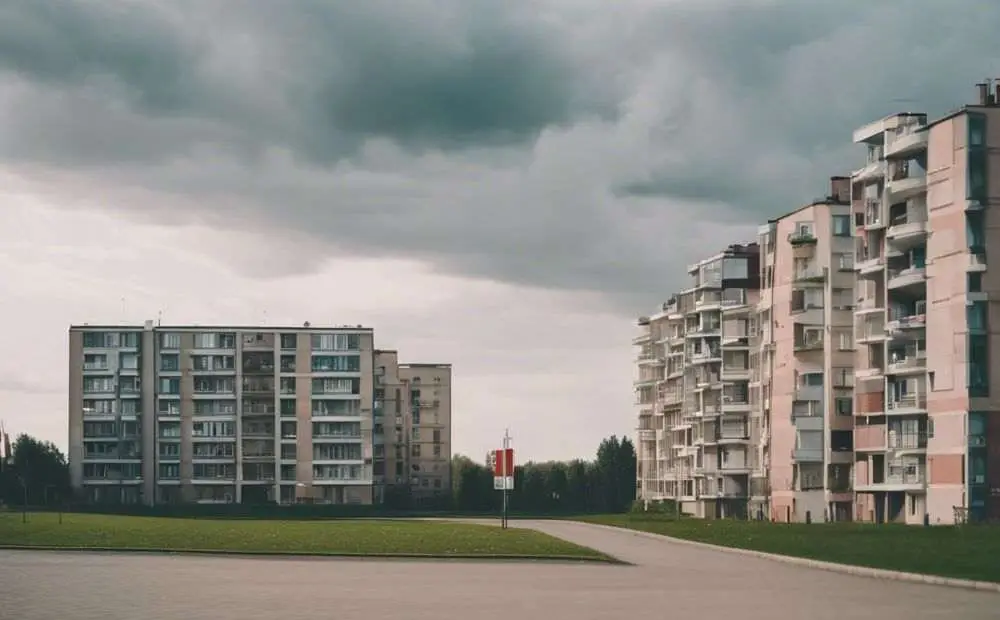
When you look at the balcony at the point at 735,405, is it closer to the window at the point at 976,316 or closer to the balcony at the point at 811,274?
the balcony at the point at 811,274

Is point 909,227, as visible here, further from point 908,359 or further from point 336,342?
point 336,342

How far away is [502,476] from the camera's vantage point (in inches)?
3693

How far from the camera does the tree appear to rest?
183 meters

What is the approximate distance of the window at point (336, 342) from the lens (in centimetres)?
19200

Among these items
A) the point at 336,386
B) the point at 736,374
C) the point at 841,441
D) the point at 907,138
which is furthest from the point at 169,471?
the point at 907,138

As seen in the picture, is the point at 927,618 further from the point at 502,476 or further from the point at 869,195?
the point at 869,195

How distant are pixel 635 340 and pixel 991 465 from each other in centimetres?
10195

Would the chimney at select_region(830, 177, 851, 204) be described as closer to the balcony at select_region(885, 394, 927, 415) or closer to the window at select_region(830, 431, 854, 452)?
the window at select_region(830, 431, 854, 452)

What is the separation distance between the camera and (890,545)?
5650 centimetres

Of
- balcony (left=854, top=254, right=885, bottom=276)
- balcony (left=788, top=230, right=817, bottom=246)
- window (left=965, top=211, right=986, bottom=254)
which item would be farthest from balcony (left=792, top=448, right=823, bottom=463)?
window (left=965, top=211, right=986, bottom=254)

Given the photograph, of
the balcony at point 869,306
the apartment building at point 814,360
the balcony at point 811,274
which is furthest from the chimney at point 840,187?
the balcony at point 869,306

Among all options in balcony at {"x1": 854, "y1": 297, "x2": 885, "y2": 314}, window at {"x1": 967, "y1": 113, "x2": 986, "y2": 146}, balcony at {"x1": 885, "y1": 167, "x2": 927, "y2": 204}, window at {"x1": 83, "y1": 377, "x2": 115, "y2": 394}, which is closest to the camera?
window at {"x1": 967, "y1": 113, "x2": 986, "y2": 146}

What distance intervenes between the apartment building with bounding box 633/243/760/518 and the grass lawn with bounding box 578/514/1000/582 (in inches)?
2391

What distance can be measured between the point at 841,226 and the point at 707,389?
39049 millimetres
